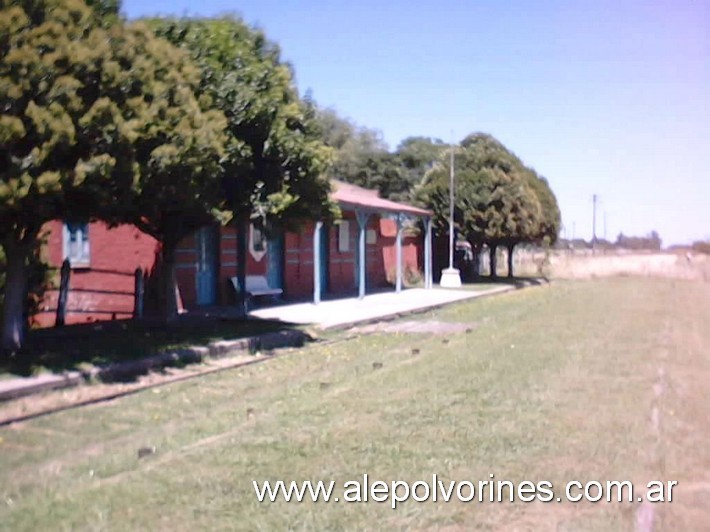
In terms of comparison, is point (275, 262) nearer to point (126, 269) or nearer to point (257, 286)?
point (257, 286)

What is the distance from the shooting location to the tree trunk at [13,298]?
11.7m

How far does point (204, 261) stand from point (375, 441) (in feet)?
51.3

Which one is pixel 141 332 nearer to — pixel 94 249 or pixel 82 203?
pixel 82 203

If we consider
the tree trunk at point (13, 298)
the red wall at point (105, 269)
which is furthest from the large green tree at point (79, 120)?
the red wall at point (105, 269)

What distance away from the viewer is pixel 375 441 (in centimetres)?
712

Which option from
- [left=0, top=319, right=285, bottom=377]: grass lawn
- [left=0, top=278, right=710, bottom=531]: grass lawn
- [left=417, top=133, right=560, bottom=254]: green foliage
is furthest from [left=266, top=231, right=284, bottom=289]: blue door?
[left=417, top=133, right=560, bottom=254]: green foliage

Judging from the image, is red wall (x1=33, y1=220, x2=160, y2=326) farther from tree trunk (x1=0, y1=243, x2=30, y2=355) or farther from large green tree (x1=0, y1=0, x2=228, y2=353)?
large green tree (x1=0, y1=0, x2=228, y2=353)

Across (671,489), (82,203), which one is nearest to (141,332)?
(82,203)

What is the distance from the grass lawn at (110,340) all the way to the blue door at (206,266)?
4.35 m

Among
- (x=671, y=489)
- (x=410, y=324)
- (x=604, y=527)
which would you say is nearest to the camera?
(x=604, y=527)

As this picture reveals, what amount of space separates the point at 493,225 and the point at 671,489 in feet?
109

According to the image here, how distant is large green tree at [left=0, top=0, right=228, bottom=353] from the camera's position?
9.71m

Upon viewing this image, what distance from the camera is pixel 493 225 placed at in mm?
38781

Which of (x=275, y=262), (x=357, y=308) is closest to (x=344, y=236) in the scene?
(x=275, y=262)
